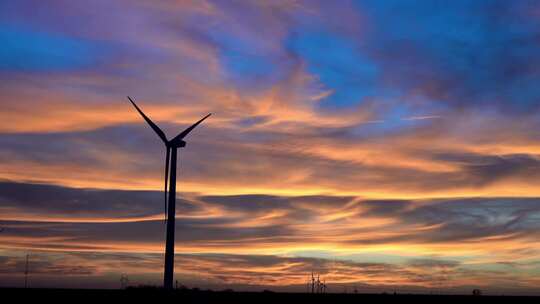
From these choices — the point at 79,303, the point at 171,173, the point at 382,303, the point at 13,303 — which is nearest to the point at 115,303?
the point at 79,303

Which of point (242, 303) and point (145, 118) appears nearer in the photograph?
point (145, 118)

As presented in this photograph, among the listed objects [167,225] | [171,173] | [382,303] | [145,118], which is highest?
[145,118]

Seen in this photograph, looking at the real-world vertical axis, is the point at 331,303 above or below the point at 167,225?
below

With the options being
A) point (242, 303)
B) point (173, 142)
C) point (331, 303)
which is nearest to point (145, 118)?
point (173, 142)

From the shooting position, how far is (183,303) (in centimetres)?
9856

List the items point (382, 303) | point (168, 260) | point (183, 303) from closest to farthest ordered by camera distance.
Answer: point (168, 260) → point (183, 303) → point (382, 303)

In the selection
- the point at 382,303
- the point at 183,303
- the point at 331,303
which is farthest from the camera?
the point at 382,303

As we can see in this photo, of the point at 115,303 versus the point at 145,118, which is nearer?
the point at 145,118

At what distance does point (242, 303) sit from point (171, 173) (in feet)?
89.1

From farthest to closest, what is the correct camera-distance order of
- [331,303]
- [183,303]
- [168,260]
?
[331,303] < [183,303] < [168,260]

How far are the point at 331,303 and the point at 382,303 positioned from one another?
19773mm

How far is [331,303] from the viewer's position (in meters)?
126

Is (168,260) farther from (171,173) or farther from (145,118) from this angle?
(145,118)

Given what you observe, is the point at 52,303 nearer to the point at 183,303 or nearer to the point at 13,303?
the point at 13,303
